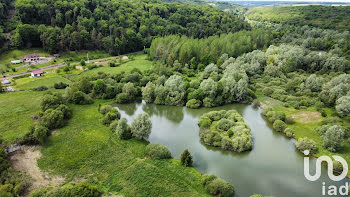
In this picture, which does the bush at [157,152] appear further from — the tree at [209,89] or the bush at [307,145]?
the bush at [307,145]

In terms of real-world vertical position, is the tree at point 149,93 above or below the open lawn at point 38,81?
below

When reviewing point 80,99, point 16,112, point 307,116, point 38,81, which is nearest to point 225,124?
point 307,116

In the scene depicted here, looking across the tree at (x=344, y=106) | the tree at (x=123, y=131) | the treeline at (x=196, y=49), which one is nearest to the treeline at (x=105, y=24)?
the treeline at (x=196, y=49)

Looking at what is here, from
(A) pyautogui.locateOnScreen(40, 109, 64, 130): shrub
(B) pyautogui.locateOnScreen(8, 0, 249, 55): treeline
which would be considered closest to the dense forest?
(B) pyautogui.locateOnScreen(8, 0, 249, 55): treeline

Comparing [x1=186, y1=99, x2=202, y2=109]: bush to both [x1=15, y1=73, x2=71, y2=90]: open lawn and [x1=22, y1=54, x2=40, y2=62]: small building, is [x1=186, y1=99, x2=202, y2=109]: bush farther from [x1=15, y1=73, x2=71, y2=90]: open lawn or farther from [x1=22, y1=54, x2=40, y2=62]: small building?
[x1=22, y1=54, x2=40, y2=62]: small building

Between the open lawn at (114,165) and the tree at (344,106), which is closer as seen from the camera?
the open lawn at (114,165)

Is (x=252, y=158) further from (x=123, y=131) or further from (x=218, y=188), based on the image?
(x=123, y=131)

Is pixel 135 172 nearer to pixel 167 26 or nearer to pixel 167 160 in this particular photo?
pixel 167 160
